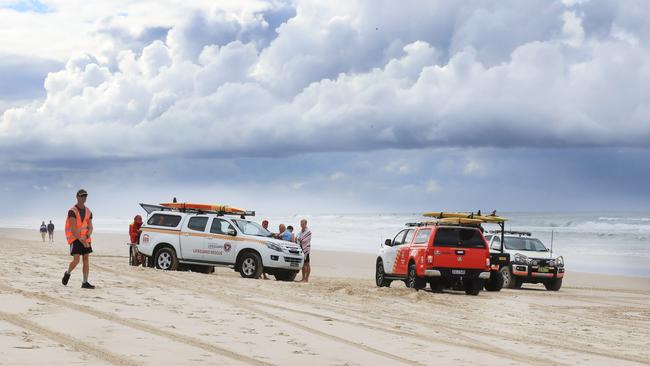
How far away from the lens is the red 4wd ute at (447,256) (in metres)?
21.3

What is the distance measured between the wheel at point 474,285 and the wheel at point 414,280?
3.44 feet

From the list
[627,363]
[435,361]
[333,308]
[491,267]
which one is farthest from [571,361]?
[491,267]

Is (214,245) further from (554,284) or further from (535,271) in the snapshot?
(554,284)

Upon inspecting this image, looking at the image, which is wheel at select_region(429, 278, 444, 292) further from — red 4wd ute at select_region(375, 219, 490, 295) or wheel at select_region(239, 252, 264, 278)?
wheel at select_region(239, 252, 264, 278)

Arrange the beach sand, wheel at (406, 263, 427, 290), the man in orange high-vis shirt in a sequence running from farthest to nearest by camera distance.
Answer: wheel at (406, 263, 427, 290), the man in orange high-vis shirt, the beach sand

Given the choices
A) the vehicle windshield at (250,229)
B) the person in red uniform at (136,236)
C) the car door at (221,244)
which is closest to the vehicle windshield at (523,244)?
the vehicle windshield at (250,229)

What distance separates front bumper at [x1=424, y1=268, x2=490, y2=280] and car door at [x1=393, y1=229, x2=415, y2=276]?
44.6 inches

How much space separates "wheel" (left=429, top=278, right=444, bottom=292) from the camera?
21.5 m

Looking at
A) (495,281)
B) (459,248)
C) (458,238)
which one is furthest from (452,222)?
(495,281)

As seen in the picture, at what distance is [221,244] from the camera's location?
78.4 feet

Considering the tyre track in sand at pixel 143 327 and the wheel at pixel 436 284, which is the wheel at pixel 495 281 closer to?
the wheel at pixel 436 284

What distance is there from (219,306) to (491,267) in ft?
36.1

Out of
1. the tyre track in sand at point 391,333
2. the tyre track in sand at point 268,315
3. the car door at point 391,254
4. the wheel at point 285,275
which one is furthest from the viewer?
the wheel at point 285,275

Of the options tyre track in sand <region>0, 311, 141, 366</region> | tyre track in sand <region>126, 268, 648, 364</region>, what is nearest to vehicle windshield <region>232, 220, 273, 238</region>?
tyre track in sand <region>126, 268, 648, 364</region>
